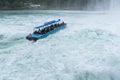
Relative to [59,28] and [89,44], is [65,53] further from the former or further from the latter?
[59,28]

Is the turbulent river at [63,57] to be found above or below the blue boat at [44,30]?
below

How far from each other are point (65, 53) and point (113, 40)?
29.9ft

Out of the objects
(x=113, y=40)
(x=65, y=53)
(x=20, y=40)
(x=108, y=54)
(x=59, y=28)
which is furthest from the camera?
(x=59, y=28)

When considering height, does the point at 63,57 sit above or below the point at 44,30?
below

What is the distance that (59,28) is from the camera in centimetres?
4625

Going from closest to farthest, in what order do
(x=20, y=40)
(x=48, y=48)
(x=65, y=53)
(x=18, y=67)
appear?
(x=18, y=67), (x=65, y=53), (x=48, y=48), (x=20, y=40)

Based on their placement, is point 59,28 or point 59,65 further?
point 59,28

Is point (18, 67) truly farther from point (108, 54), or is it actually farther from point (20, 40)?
point (20, 40)

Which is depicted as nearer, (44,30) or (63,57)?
(63,57)

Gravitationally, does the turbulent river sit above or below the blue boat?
below

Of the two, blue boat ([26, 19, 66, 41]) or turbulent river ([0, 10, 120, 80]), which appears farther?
blue boat ([26, 19, 66, 41])

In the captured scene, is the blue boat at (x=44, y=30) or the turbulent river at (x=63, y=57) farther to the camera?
the blue boat at (x=44, y=30)

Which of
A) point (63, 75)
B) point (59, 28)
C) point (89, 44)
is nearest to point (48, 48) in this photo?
point (89, 44)

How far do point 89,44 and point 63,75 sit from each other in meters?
11.7
